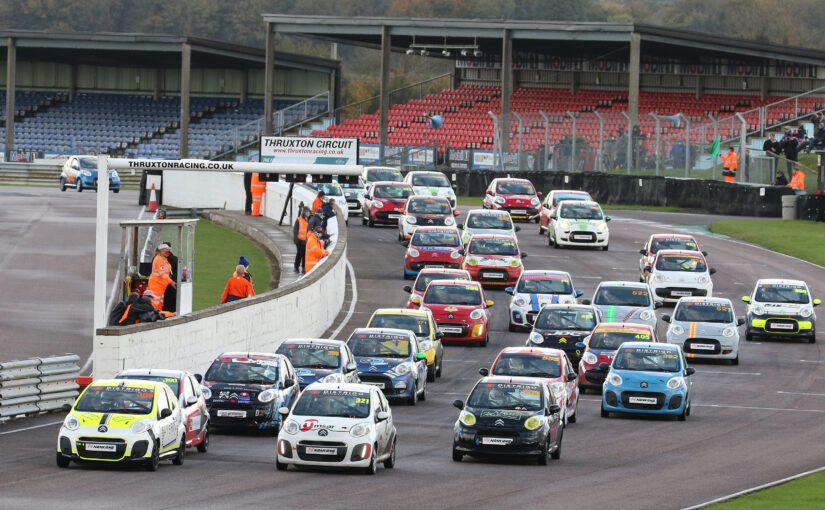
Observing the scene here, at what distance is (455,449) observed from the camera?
21.9 m

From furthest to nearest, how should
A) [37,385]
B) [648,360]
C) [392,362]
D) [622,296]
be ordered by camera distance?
[622,296] → [392,362] → [648,360] → [37,385]

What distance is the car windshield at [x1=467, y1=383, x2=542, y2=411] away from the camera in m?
22.4

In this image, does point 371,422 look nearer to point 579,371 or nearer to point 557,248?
point 579,371

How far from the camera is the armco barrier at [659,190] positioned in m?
61.6

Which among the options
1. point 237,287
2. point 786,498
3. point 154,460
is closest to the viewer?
point 786,498

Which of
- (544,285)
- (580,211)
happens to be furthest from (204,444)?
(580,211)

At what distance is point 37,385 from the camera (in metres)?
25.4

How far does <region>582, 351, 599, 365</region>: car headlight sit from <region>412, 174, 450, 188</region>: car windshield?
27.6 m

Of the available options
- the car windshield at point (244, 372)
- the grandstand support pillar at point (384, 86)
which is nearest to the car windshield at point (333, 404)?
the car windshield at point (244, 372)

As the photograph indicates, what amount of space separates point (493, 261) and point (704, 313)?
30.0 feet

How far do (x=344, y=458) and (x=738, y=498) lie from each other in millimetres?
5184

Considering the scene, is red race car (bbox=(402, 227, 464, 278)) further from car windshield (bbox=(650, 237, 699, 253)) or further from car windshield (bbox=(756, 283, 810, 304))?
car windshield (bbox=(756, 283, 810, 304))

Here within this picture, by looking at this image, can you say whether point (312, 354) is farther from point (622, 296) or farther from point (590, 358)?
point (622, 296)

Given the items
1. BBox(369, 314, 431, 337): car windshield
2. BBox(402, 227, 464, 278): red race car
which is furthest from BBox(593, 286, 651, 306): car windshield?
BBox(402, 227, 464, 278): red race car
